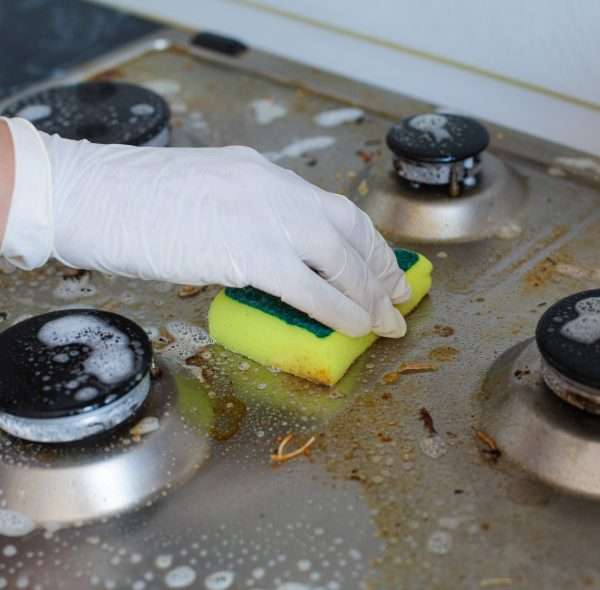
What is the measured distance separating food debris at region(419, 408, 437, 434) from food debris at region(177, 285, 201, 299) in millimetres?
365

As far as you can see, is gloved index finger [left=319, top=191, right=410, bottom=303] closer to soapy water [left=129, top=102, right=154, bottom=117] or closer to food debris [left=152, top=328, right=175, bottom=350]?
food debris [left=152, top=328, right=175, bottom=350]

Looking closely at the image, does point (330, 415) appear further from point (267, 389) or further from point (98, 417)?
point (98, 417)

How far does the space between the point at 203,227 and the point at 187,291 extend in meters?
0.20

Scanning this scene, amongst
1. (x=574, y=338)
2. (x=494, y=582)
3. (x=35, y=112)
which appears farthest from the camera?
(x=35, y=112)

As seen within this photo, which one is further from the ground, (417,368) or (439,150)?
(439,150)

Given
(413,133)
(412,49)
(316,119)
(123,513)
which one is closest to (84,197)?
(123,513)

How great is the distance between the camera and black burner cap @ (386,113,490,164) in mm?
1318

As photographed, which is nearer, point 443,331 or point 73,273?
point 443,331

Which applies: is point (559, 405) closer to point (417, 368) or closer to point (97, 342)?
point (417, 368)

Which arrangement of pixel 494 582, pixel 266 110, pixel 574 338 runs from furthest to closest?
pixel 266 110, pixel 574 338, pixel 494 582

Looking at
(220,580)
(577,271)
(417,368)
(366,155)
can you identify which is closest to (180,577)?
(220,580)

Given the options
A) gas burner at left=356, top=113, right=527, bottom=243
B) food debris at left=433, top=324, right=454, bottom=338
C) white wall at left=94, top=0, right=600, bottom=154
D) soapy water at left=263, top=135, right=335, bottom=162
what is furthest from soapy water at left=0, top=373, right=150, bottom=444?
white wall at left=94, top=0, right=600, bottom=154

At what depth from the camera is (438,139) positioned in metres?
1.35

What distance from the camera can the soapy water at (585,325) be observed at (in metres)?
0.98
